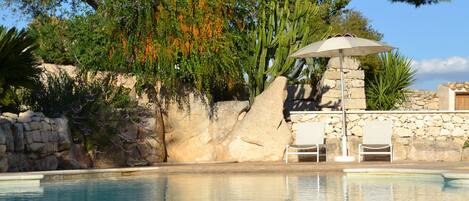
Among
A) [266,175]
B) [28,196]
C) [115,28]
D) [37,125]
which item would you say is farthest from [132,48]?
[28,196]

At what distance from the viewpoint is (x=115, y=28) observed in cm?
2017

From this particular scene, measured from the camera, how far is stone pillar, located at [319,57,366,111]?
22.5 meters

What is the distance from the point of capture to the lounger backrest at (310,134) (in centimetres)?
1881

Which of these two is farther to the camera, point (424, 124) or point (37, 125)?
point (424, 124)

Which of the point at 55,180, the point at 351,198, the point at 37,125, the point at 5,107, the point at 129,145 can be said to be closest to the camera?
the point at 351,198

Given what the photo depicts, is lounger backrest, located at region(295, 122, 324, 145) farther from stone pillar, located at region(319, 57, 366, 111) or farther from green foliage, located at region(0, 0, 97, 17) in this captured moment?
green foliage, located at region(0, 0, 97, 17)

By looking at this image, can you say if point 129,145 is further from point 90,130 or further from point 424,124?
point 424,124

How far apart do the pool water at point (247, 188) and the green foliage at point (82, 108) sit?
116 inches

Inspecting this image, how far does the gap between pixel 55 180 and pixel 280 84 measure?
22.2ft

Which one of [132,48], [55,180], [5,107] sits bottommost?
[55,180]

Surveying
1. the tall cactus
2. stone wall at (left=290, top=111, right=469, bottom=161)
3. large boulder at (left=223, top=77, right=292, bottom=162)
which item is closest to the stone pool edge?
large boulder at (left=223, top=77, right=292, bottom=162)

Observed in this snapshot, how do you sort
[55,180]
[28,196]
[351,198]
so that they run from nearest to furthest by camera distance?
[351,198]
[28,196]
[55,180]

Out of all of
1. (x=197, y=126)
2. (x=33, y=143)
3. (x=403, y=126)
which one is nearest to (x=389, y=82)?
(x=403, y=126)

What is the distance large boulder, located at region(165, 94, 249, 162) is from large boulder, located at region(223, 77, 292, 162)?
56 centimetres
